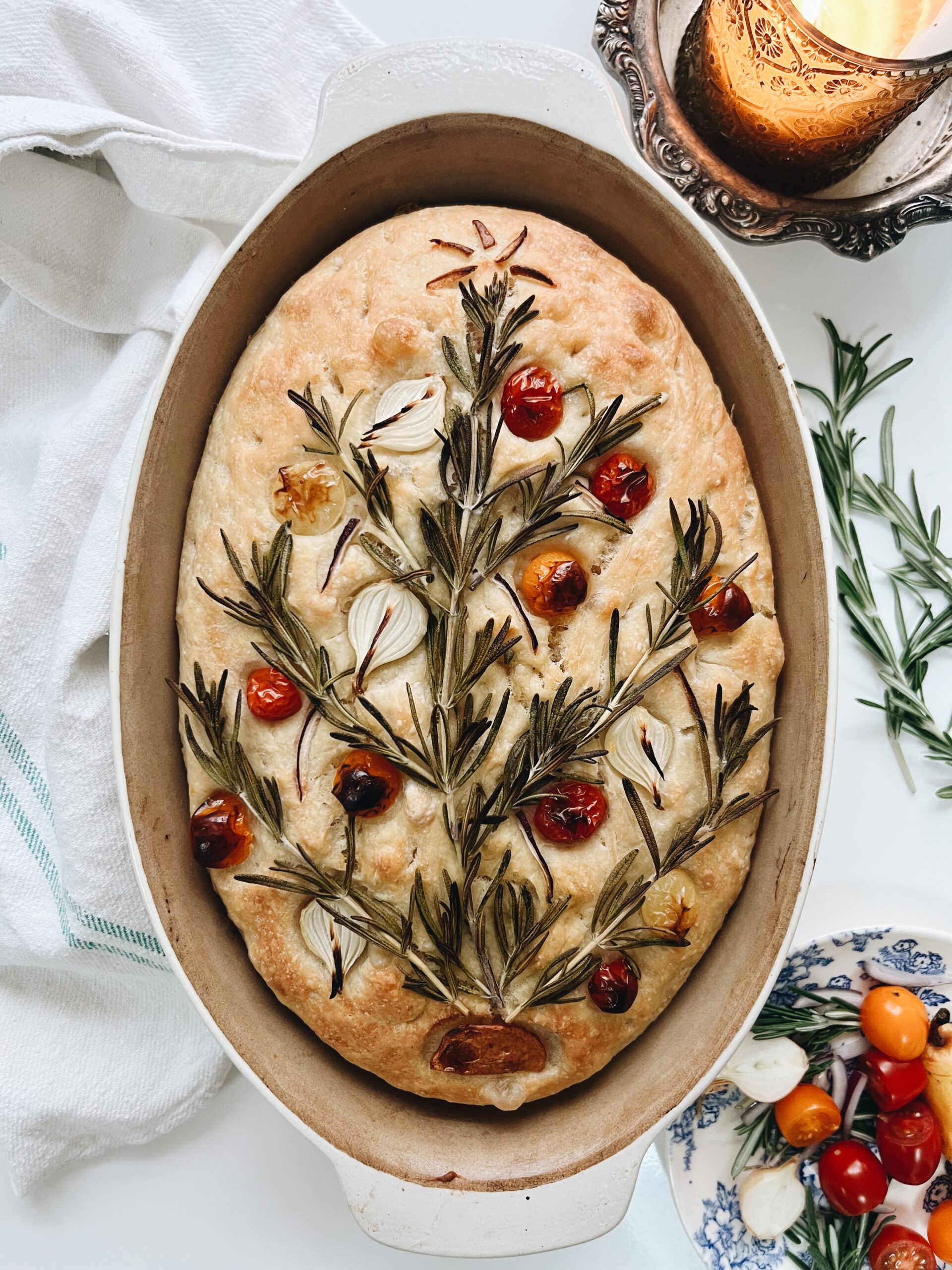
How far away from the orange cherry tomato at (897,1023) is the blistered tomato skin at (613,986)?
1.91 ft

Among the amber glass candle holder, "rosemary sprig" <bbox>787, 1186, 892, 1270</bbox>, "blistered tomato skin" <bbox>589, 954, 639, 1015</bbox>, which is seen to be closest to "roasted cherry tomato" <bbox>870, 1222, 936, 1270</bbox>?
"rosemary sprig" <bbox>787, 1186, 892, 1270</bbox>

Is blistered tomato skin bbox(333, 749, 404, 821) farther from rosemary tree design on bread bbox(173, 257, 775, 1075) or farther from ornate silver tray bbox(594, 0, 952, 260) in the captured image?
ornate silver tray bbox(594, 0, 952, 260)

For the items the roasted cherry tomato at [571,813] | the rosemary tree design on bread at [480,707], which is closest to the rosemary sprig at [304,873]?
the rosemary tree design on bread at [480,707]

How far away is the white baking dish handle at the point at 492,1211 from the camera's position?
4.43 ft

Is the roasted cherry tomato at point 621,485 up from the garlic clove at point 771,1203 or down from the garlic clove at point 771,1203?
up

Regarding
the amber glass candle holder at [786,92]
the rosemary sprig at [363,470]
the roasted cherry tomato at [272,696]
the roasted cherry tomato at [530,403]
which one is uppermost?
the amber glass candle holder at [786,92]

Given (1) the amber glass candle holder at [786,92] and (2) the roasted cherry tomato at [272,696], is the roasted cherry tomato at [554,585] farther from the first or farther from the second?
(1) the amber glass candle holder at [786,92]

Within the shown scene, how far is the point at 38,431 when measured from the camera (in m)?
1.73

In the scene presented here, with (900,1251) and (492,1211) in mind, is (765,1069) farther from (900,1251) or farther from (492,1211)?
(492,1211)

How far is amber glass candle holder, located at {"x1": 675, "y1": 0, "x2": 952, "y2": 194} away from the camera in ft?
4.49

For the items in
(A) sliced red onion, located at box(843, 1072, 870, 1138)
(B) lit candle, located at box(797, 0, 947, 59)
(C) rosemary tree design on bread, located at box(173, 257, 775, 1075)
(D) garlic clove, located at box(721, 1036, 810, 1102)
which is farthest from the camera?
(A) sliced red onion, located at box(843, 1072, 870, 1138)

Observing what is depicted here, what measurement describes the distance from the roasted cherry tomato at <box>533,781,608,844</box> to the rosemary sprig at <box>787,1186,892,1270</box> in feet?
3.09

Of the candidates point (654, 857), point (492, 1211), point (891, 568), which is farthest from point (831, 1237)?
point (891, 568)

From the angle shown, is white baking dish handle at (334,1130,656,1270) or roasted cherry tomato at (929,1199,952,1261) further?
roasted cherry tomato at (929,1199,952,1261)
